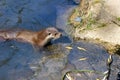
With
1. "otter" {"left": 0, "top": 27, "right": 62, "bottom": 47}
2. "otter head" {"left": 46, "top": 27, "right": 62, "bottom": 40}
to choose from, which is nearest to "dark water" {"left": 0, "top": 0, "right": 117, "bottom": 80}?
"otter" {"left": 0, "top": 27, "right": 62, "bottom": 47}

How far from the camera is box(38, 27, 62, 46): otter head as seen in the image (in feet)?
28.2

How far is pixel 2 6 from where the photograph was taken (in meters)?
10.9

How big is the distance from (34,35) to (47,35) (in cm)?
38

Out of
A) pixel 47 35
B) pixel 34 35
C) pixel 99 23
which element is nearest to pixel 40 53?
pixel 47 35

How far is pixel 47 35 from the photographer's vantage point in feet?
28.5

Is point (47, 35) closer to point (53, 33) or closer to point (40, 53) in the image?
point (53, 33)

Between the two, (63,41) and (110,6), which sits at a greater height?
(110,6)

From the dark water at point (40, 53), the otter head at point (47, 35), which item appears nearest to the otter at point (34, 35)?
the otter head at point (47, 35)

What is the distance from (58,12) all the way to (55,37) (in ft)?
7.24

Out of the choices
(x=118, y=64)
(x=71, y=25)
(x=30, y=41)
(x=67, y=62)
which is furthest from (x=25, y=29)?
(x=118, y=64)

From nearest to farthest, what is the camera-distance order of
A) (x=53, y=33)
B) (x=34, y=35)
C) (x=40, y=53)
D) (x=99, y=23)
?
(x=40, y=53), (x=53, y=33), (x=34, y=35), (x=99, y=23)

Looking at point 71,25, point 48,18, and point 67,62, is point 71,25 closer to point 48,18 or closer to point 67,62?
point 48,18

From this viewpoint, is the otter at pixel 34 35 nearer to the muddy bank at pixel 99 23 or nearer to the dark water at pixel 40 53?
the dark water at pixel 40 53

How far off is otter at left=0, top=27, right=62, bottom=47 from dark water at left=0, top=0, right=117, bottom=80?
0.15 metres
